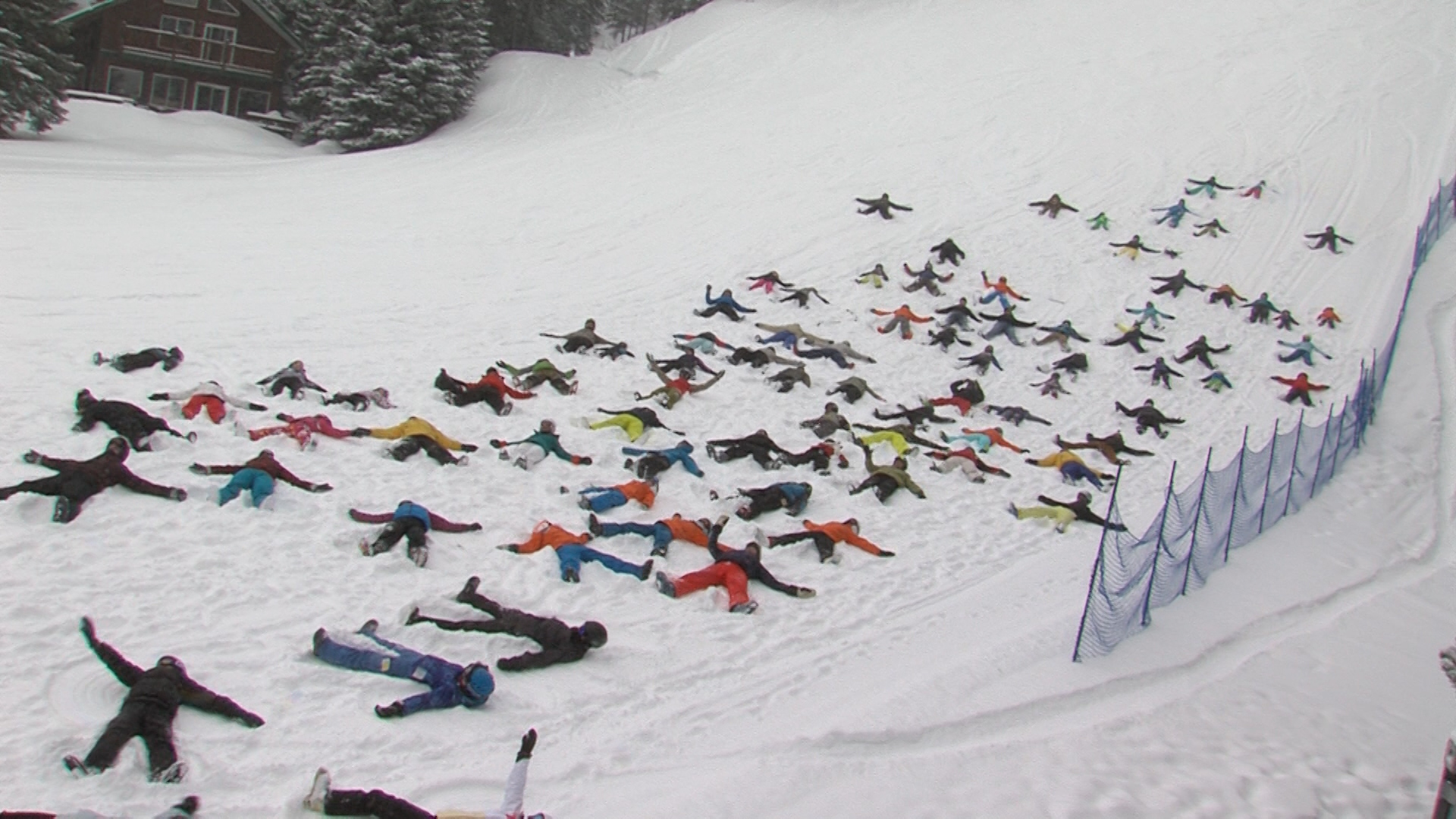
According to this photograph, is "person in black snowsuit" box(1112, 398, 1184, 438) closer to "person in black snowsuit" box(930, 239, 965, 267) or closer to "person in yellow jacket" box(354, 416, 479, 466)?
"person in black snowsuit" box(930, 239, 965, 267)

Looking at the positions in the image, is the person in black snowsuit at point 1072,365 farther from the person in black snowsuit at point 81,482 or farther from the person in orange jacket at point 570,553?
the person in black snowsuit at point 81,482

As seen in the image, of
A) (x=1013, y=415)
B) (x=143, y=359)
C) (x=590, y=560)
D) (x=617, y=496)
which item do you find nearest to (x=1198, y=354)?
(x=1013, y=415)

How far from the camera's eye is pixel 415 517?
7.76m

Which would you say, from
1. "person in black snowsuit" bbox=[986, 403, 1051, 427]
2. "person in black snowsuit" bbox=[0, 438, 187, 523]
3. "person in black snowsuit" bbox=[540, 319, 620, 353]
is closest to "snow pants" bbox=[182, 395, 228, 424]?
"person in black snowsuit" bbox=[0, 438, 187, 523]

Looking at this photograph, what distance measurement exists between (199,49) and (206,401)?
29677 mm

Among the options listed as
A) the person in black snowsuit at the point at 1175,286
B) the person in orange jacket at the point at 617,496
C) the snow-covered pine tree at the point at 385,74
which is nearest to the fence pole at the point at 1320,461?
the person in black snowsuit at the point at 1175,286

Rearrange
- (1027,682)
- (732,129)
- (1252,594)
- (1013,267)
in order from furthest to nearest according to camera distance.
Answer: (732,129)
(1013,267)
(1252,594)
(1027,682)

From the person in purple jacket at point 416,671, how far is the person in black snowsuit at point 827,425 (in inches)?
277

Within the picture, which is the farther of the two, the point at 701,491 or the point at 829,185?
the point at 829,185

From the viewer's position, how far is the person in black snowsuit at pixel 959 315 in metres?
17.8

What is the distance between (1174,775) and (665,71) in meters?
35.7

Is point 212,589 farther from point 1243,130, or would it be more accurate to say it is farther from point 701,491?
point 1243,130

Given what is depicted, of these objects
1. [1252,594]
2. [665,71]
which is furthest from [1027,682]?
[665,71]

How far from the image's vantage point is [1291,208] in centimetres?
2633
